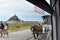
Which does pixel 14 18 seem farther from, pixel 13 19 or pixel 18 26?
pixel 18 26

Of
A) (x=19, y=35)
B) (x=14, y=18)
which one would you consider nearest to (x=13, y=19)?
(x=14, y=18)

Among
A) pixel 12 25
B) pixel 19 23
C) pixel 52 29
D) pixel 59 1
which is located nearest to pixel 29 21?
pixel 19 23

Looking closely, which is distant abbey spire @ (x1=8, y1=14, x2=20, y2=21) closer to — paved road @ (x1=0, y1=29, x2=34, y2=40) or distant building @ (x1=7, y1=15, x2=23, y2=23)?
distant building @ (x1=7, y1=15, x2=23, y2=23)

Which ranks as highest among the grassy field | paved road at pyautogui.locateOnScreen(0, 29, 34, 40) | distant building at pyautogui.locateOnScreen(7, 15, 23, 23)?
distant building at pyautogui.locateOnScreen(7, 15, 23, 23)

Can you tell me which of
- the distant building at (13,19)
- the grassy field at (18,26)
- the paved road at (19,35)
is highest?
the distant building at (13,19)

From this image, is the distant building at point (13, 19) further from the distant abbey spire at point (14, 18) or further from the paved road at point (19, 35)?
the paved road at point (19, 35)

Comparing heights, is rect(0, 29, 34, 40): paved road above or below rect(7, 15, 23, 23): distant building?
below

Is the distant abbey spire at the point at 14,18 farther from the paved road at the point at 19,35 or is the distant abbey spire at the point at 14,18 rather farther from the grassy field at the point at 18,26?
the paved road at the point at 19,35

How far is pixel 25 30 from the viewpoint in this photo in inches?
90.0

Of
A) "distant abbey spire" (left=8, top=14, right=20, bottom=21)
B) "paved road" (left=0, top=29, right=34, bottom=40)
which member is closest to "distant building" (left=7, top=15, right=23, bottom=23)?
"distant abbey spire" (left=8, top=14, right=20, bottom=21)

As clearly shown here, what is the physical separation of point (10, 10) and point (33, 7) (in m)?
0.63

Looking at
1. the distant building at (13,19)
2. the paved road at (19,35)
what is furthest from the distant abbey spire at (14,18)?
the paved road at (19,35)

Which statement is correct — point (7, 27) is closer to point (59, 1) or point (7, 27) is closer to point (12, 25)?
point (12, 25)

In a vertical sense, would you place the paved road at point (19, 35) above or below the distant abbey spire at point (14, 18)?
below
